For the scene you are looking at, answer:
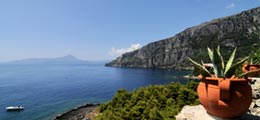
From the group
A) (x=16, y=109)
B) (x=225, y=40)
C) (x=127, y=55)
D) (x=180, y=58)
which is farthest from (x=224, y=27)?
(x=16, y=109)

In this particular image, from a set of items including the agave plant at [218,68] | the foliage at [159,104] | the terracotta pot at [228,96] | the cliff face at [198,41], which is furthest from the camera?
the cliff face at [198,41]

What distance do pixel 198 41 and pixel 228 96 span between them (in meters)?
143

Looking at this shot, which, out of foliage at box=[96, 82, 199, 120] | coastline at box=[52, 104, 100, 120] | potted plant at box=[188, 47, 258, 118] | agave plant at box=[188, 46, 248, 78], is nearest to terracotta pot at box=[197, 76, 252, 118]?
potted plant at box=[188, 47, 258, 118]

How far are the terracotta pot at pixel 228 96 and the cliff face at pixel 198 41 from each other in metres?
118

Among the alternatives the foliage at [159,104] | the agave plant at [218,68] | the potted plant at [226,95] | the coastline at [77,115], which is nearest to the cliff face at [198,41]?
the coastline at [77,115]

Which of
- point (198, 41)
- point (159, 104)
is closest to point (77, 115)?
point (159, 104)

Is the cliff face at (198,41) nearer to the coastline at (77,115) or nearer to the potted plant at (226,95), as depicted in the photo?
the coastline at (77,115)

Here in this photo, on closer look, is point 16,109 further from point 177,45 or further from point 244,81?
point 177,45

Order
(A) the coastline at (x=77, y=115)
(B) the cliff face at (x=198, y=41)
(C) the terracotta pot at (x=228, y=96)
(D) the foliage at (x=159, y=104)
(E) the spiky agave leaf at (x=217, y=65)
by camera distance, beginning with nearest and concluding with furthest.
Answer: (C) the terracotta pot at (x=228, y=96) < (E) the spiky agave leaf at (x=217, y=65) < (D) the foliage at (x=159, y=104) < (A) the coastline at (x=77, y=115) < (B) the cliff face at (x=198, y=41)

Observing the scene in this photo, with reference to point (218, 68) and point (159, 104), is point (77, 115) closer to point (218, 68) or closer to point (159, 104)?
point (159, 104)

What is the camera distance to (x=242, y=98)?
4934mm

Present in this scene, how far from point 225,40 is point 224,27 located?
900 inches

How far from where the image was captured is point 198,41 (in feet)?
465

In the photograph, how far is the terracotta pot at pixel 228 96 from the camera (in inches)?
191
